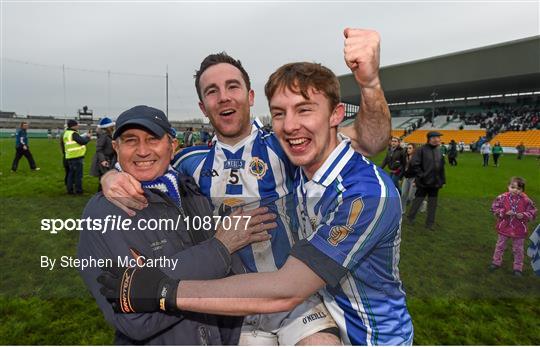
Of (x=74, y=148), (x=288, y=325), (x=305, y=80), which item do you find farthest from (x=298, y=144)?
(x=74, y=148)

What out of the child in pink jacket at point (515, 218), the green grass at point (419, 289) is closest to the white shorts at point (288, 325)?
the green grass at point (419, 289)

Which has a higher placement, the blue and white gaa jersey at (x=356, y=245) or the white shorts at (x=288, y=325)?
the blue and white gaa jersey at (x=356, y=245)

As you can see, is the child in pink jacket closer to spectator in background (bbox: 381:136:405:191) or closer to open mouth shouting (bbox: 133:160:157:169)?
spectator in background (bbox: 381:136:405:191)

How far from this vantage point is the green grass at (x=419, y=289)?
129 inches

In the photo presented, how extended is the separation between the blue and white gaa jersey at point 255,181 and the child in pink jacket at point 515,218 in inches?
167

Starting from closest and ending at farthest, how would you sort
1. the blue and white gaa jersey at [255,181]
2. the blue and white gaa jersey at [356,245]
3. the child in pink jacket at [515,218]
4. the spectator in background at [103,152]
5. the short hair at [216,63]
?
the blue and white gaa jersey at [356,245]
the blue and white gaa jersey at [255,181]
the short hair at [216,63]
the child in pink jacket at [515,218]
the spectator in background at [103,152]

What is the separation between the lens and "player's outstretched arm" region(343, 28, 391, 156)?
1690 mm

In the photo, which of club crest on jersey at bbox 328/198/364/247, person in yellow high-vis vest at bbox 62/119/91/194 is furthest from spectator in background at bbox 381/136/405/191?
person in yellow high-vis vest at bbox 62/119/91/194

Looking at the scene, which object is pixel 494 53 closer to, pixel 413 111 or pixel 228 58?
pixel 413 111

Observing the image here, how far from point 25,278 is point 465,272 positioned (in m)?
6.12

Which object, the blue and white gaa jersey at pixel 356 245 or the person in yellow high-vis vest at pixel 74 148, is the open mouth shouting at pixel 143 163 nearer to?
the blue and white gaa jersey at pixel 356 245

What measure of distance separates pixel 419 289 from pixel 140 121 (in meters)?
4.13

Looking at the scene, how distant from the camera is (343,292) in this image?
1.70m

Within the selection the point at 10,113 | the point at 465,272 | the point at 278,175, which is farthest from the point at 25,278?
the point at 10,113
